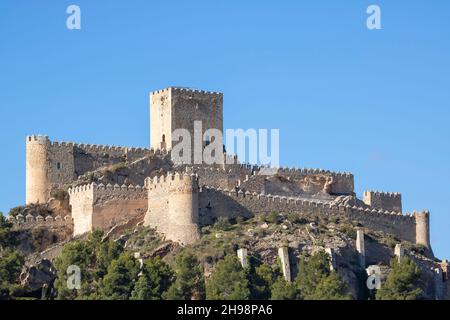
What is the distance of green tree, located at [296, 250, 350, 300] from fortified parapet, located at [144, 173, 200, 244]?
6.48 metres

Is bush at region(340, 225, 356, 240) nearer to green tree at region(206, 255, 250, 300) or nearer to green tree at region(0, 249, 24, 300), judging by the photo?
green tree at region(206, 255, 250, 300)

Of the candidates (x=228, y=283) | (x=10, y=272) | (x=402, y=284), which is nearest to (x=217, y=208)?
(x=228, y=283)

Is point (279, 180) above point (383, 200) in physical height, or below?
above

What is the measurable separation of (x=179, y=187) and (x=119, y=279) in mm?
8326

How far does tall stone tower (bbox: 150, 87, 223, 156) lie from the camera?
11462 centimetres

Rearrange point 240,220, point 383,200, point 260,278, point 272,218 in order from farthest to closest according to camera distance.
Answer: point 383,200 < point 272,218 < point 240,220 < point 260,278

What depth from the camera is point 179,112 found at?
114938 millimetres

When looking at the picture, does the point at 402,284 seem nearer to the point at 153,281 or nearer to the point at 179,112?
the point at 153,281

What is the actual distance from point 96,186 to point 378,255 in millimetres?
15916
